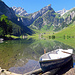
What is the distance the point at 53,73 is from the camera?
1228 cm

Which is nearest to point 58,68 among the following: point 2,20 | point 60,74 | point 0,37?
point 60,74

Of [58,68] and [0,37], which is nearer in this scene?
[58,68]

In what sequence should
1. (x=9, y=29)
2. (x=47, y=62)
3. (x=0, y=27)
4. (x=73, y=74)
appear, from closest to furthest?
1. (x=73, y=74)
2. (x=47, y=62)
3. (x=0, y=27)
4. (x=9, y=29)

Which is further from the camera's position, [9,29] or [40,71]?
[9,29]

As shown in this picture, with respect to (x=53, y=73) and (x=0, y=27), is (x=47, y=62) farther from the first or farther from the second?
(x=0, y=27)

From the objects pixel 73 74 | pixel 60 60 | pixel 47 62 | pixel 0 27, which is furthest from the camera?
pixel 0 27

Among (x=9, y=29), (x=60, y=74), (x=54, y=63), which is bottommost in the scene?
(x=60, y=74)

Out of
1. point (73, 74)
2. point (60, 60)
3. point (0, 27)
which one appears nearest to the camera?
point (73, 74)

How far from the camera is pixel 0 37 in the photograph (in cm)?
8025

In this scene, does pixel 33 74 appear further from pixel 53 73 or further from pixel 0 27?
pixel 0 27

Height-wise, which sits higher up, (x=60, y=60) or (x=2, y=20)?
(x=2, y=20)

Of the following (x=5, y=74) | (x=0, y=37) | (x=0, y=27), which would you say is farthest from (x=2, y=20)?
(x=5, y=74)

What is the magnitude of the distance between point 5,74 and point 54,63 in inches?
291

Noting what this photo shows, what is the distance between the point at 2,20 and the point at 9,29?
13.4 meters
